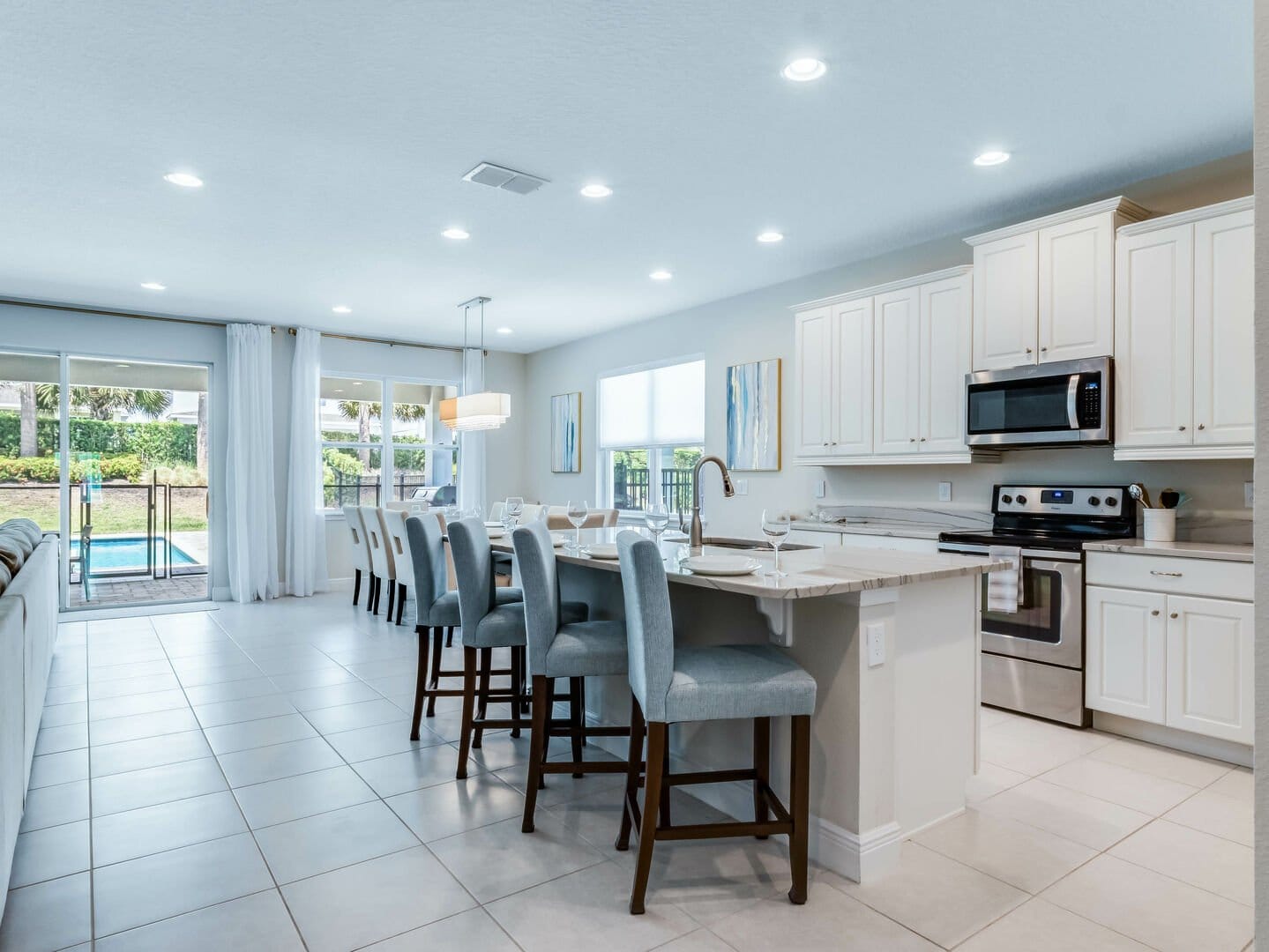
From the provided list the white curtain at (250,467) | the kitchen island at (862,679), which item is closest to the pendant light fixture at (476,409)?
the white curtain at (250,467)

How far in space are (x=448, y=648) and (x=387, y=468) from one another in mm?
3471

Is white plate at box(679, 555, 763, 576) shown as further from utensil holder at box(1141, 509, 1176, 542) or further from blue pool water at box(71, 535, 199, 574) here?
blue pool water at box(71, 535, 199, 574)

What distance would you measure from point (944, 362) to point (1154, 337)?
3.41 ft

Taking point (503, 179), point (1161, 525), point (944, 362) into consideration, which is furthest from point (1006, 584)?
point (503, 179)

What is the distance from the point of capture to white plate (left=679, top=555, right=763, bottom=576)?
7.09ft

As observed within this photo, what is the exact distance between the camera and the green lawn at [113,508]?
6223 mm

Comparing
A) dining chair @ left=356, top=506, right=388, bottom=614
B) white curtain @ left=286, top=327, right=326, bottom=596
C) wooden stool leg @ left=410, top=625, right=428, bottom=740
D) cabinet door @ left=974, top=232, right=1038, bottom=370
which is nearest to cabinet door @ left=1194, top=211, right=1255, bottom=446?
cabinet door @ left=974, top=232, right=1038, bottom=370

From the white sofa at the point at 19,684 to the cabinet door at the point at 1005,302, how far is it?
13.7 feet

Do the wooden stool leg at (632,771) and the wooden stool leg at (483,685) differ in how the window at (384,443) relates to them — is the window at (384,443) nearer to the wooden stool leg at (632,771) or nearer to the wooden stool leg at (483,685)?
the wooden stool leg at (483,685)

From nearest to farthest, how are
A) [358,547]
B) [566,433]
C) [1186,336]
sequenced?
[1186,336]
[358,547]
[566,433]

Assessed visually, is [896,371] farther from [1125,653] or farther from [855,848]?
[855,848]

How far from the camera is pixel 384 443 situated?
794cm

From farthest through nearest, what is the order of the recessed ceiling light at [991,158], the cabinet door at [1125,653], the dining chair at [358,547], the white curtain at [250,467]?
the white curtain at [250,467] → the dining chair at [358,547] → the recessed ceiling light at [991,158] → the cabinet door at [1125,653]

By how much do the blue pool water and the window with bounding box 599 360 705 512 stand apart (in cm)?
402
